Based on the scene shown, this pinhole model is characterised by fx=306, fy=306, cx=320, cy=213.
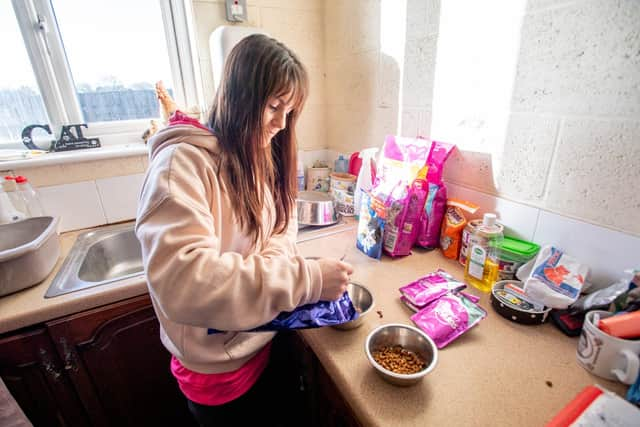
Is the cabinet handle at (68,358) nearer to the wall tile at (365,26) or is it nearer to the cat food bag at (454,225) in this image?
the cat food bag at (454,225)

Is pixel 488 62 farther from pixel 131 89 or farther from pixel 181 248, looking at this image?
pixel 131 89

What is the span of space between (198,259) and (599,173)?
831 millimetres

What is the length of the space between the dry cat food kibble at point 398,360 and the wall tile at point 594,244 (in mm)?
472

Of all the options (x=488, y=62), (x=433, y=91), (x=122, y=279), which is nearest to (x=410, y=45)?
(x=433, y=91)

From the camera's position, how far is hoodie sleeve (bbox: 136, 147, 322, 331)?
0.44m

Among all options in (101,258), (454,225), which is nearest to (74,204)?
(101,258)

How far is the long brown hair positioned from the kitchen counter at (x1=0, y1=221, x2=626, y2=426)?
0.33m

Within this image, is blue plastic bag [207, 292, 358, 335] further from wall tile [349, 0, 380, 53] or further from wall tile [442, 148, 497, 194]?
wall tile [349, 0, 380, 53]

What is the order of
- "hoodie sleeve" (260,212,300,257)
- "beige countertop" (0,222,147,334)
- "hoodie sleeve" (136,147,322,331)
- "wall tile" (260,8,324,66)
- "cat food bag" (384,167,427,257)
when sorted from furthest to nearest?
"wall tile" (260,8,324,66) → "cat food bag" (384,167,427,257) → "beige countertop" (0,222,147,334) → "hoodie sleeve" (260,212,300,257) → "hoodie sleeve" (136,147,322,331)

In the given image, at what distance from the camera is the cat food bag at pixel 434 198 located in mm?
932

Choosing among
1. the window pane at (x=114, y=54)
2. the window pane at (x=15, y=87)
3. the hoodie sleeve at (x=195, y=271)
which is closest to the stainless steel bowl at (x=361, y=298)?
the hoodie sleeve at (x=195, y=271)

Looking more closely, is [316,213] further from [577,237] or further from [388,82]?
[577,237]

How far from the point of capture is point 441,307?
680mm

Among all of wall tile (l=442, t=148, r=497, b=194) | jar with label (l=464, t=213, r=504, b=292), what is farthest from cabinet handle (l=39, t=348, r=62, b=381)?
wall tile (l=442, t=148, r=497, b=194)
